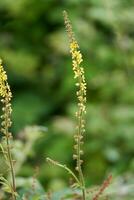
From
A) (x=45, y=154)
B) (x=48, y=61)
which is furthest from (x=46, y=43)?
(x=45, y=154)

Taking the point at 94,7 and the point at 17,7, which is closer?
the point at 94,7

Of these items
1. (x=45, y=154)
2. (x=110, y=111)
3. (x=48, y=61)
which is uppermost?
(x=48, y=61)

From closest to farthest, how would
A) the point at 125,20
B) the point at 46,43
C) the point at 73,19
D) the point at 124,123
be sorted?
the point at 124,123 < the point at 125,20 < the point at 73,19 < the point at 46,43

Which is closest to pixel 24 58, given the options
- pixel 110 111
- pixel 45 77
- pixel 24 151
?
pixel 45 77

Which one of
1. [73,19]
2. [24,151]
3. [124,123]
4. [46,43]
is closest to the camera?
[24,151]

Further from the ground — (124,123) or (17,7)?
(17,7)

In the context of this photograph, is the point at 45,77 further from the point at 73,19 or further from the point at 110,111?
the point at 110,111
